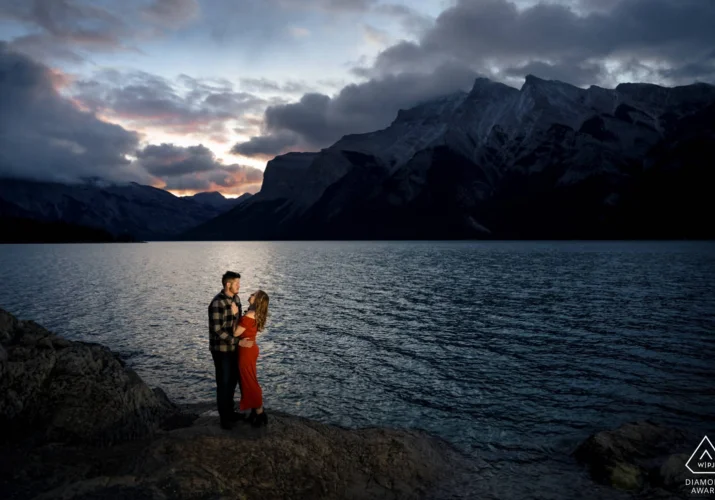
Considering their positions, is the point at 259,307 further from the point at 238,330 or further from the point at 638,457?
the point at 638,457

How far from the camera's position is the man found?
1193 centimetres

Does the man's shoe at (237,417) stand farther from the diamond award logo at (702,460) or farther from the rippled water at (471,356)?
the diamond award logo at (702,460)

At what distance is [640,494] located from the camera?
13242 mm

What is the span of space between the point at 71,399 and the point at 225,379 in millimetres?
5495

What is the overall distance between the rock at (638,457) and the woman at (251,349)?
37.5ft

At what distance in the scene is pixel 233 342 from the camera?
40.0 feet

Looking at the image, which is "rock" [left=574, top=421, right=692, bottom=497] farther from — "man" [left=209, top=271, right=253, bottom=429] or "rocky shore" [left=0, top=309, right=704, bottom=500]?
"man" [left=209, top=271, right=253, bottom=429]

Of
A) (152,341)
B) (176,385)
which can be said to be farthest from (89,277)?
(176,385)

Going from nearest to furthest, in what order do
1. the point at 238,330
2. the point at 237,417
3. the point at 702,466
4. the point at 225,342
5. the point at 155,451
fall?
the point at 155,451 < the point at 238,330 < the point at 225,342 < the point at 237,417 < the point at 702,466

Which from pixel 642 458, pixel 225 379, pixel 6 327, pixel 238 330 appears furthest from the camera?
pixel 6 327

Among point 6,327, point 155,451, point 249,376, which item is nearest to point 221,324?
point 249,376

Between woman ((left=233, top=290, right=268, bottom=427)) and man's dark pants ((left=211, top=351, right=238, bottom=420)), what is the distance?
22 cm

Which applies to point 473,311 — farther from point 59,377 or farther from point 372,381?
point 59,377

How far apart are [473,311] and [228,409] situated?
39.1 m
